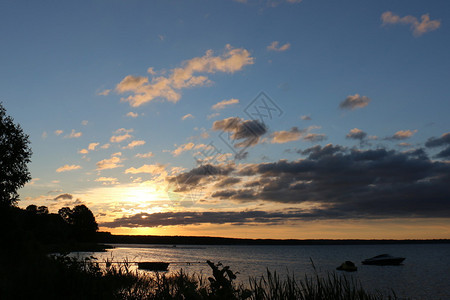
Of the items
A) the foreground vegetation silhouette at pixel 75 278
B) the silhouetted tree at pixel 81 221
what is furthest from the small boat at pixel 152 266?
the silhouetted tree at pixel 81 221

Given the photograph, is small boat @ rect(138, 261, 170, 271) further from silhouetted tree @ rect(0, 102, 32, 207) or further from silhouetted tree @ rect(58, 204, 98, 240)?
silhouetted tree @ rect(58, 204, 98, 240)

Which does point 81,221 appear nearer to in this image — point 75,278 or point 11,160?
point 11,160

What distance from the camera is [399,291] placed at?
50969 millimetres

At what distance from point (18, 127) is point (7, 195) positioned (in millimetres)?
8390

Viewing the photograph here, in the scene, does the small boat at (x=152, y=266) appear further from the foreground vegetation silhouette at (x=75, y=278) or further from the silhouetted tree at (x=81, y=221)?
the silhouetted tree at (x=81, y=221)

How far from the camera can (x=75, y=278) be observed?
14.1 metres

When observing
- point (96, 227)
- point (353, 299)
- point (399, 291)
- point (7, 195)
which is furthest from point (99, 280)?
point (96, 227)

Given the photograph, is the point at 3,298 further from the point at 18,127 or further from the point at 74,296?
the point at 18,127

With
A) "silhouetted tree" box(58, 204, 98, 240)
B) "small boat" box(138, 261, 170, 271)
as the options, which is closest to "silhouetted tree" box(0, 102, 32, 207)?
"small boat" box(138, 261, 170, 271)

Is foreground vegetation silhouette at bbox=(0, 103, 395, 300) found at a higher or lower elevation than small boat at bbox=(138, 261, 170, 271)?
higher

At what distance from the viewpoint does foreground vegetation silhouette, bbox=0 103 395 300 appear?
400 inches

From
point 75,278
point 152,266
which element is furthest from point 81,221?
point 75,278

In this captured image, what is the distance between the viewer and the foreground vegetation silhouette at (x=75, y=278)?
33.3 feet

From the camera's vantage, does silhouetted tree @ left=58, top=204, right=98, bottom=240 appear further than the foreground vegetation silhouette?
Yes
